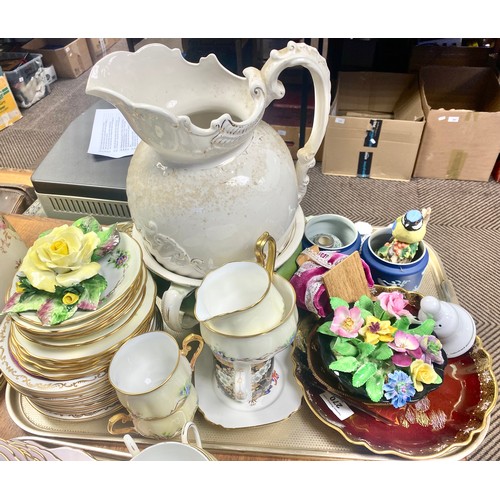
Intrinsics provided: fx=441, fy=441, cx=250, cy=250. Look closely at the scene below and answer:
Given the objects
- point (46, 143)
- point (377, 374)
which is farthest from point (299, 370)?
point (46, 143)

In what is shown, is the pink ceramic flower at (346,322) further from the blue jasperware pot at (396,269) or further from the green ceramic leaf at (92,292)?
the green ceramic leaf at (92,292)

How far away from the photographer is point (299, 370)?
709 mm

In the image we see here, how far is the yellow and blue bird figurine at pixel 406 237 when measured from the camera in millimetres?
792

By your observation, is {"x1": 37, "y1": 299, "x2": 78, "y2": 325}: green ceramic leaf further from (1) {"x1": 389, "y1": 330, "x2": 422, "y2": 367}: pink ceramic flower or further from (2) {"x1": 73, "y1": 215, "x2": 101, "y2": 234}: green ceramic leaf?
(1) {"x1": 389, "y1": 330, "x2": 422, "y2": 367}: pink ceramic flower

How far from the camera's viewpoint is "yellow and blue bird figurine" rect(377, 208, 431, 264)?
2.60 ft

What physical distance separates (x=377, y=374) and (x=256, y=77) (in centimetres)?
46

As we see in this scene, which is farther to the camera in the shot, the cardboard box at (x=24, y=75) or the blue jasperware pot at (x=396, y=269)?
the cardboard box at (x=24, y=75)

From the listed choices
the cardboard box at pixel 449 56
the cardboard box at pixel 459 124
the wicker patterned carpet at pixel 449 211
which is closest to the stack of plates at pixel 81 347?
the wicker patterned carpet at pixel 449 211

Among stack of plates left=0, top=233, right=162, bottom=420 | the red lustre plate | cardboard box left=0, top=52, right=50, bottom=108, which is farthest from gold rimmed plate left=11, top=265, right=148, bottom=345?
cardboard box left=0, top=52, right=50, bottom=108

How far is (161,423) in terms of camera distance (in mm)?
622

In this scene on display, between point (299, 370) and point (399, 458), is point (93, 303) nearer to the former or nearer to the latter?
point (299, 370)

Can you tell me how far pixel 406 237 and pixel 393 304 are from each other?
0.17 meters

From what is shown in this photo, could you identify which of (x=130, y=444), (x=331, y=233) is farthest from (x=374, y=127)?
(x=130, y=444)

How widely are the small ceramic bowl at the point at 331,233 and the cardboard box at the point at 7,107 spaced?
1.99 m
